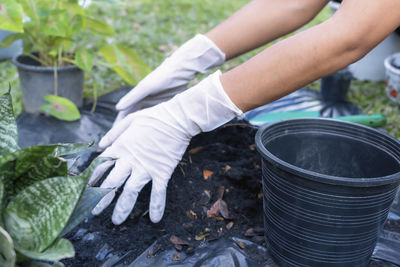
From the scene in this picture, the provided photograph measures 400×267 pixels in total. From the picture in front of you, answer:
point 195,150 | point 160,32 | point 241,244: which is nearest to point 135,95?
point 195,150

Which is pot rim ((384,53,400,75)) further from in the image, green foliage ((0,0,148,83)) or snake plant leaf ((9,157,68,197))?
snake plant leaf ((9,157,68,197))

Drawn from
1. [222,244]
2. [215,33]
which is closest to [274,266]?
[222,244]

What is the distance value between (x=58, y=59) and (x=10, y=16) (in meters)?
0.49

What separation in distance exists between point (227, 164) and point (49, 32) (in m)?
1.00

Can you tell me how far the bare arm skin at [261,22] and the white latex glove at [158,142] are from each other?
384mm

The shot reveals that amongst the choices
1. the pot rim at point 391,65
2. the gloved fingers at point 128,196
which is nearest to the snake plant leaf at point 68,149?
the gloved fingers at point 128,196

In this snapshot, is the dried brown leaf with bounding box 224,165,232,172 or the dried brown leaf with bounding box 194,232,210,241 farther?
the dried brown leaf with bounding box 224,165,232,172

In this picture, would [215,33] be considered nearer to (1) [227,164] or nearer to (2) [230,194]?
(1) [227,164]

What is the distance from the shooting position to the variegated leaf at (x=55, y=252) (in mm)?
624

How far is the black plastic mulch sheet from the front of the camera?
106 cm

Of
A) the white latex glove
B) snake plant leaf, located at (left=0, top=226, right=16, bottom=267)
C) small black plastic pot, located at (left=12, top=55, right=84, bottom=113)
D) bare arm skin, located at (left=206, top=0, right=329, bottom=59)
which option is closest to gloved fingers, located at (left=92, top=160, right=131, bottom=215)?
the white latex glove

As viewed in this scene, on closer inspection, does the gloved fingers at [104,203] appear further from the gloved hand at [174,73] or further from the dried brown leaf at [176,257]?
the gloved hand at [174,73]

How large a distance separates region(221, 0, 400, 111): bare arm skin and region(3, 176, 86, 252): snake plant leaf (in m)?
0.56

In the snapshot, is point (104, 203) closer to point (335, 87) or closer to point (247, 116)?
point (247, 116)
